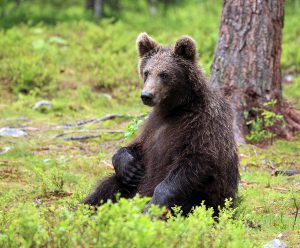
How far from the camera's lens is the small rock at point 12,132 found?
35.4 ft

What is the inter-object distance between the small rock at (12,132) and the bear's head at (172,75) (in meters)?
4.44

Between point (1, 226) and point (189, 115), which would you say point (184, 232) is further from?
point (189, 115)

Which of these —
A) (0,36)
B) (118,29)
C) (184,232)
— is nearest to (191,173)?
(184,232)

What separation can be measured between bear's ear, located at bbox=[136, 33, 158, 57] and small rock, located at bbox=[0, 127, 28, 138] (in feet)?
14.0

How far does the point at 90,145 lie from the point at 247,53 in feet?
9.44

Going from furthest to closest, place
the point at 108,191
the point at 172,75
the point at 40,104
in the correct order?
1. the point at 40,104
2. the point at 108,191
3. the point at 172,75

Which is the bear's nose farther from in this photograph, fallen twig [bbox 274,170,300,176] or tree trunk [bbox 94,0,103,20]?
tree trunk [bbox 94,0,103,20]

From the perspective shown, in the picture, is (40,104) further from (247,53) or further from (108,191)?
(108,191)

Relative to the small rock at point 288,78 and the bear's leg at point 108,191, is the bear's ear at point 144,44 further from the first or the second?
the small rock at point 288,78

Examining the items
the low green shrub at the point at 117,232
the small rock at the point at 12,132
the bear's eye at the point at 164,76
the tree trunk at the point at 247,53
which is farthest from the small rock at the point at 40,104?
the low green shrub at the point at 117,232

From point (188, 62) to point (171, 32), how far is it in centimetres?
1100

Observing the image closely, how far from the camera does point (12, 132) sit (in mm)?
10914

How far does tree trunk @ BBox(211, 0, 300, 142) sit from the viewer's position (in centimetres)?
1014

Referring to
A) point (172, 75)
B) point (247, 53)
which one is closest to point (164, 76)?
point (172, 75)
